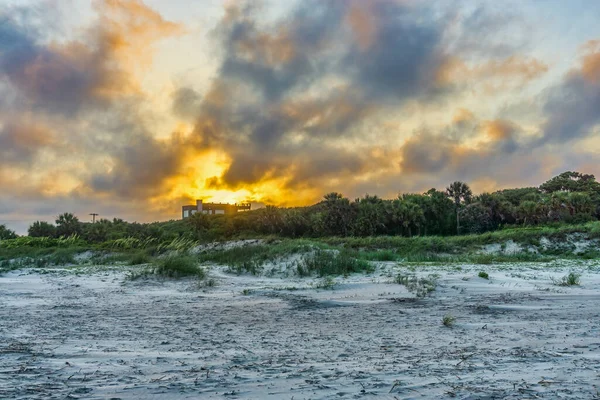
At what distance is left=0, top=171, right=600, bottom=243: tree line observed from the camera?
155ft

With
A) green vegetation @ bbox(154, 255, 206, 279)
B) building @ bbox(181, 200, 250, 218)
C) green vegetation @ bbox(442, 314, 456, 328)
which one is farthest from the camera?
building @ bbox(181, 200, 250, 218)

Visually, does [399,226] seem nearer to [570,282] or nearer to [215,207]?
[570,282]

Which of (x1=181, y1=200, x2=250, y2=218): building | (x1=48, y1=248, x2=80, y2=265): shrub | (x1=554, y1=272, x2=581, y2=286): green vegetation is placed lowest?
(x1=554, y1=272, x2=581, y2=286): green vegetation

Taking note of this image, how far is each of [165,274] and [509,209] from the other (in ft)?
153

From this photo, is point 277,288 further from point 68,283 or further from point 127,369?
point 127,369

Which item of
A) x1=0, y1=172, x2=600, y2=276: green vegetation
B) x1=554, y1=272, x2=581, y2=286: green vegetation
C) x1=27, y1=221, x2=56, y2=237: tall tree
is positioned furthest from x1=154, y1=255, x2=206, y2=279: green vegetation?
x1=27, y1=221, x2=56, y2=237: tall tree

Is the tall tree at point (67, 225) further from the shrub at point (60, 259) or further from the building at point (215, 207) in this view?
the building at point (215, 207)

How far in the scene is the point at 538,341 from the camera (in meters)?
5.54

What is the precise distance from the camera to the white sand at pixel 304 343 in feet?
12.6

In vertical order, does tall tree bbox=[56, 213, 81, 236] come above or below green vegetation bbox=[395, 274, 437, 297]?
above

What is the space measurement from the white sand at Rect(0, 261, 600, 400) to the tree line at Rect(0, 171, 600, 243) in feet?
116

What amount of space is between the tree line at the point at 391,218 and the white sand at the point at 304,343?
35.4 meters

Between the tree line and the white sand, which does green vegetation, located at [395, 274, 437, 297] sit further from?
the tree line

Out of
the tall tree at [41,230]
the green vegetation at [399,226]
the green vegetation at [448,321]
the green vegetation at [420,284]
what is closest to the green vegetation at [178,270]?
the green vegetation at [420,284]
